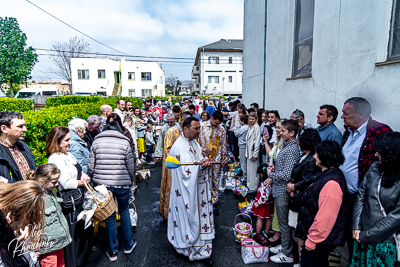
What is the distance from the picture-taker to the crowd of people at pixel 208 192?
2.18 meters

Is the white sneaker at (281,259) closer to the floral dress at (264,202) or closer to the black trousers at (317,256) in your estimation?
the floral dress at (264,202)

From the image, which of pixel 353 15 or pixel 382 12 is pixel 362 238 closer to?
pixel 382 12

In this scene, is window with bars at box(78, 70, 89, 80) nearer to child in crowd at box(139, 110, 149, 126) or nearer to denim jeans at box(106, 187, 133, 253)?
child in crowd at box(139, 110, 149, 126)

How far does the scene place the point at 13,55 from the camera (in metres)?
28.7

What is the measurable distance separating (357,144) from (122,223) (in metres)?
3.39

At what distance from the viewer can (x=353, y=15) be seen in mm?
3766

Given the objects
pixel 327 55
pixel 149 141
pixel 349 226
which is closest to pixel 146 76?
pixel 149 141

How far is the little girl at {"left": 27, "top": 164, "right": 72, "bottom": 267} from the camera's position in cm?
253

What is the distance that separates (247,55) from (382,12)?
6932 mm

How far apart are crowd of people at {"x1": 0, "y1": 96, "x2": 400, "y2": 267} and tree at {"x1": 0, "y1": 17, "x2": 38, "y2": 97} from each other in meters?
32.7

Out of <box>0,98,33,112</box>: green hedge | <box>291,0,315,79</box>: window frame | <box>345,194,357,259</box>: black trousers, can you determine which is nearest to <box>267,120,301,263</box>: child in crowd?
<box>345,194,357,259</box>: black trousers

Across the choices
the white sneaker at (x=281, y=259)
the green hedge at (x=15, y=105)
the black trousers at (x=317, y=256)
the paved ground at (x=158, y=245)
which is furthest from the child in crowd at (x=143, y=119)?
the green hedge at (x=15, y=105)

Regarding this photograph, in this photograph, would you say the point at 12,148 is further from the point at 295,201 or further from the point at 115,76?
the point at 115,76

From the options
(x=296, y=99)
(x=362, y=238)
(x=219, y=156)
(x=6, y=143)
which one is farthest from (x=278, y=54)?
(x=6, y=143)
